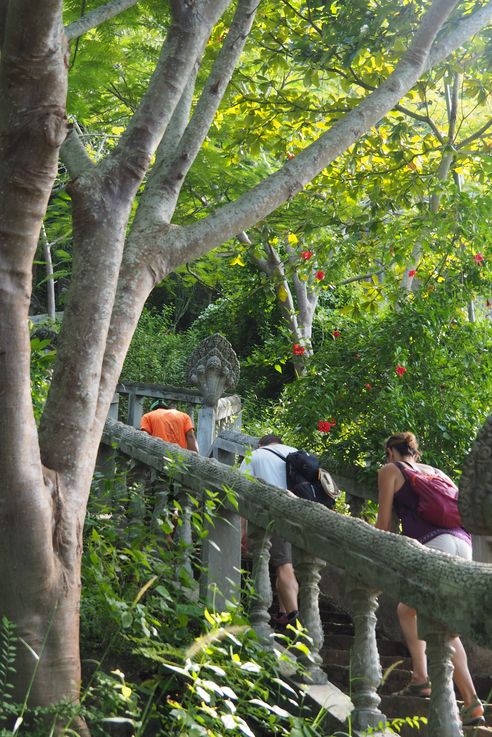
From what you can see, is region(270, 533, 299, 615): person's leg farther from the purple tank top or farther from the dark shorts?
the purple tank top

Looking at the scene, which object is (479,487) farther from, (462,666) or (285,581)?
(285,581)

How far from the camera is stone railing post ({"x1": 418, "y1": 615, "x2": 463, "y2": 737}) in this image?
8.81ft

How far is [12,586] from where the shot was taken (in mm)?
3553

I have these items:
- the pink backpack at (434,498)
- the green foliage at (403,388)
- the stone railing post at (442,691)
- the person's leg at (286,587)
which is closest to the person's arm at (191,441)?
the green foliage at (403,388)

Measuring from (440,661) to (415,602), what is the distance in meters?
0.19

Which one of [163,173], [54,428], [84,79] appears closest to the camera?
[54,428]

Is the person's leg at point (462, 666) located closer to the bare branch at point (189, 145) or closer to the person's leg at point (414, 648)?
the person's leg at point (414, 648)

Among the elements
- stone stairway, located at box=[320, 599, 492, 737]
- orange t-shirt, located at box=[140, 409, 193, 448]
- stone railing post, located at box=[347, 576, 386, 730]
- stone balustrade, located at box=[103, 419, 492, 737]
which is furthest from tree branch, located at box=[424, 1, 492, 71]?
stone railing post, located at box=[347, 576, 386, 730]

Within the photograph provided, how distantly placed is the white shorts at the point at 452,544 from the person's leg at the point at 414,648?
42cm

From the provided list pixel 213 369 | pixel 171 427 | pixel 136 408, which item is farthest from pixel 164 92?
pixel 136 408

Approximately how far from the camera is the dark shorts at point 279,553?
18.9ft

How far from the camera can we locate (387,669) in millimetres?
4312

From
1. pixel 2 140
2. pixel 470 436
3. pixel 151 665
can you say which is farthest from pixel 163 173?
pixel 470 436

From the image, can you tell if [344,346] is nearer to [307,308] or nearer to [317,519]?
[317,519]
